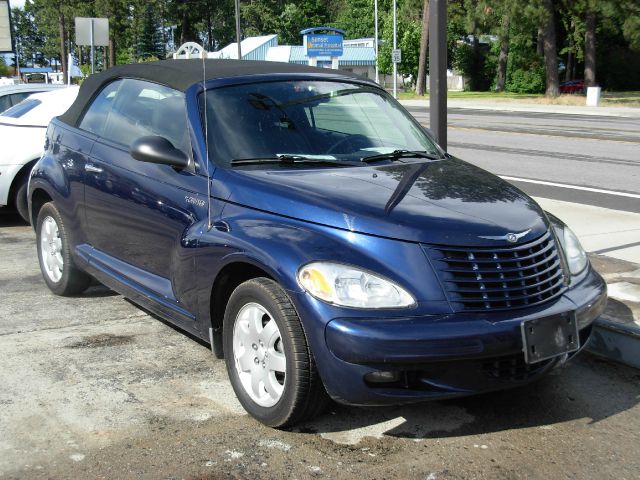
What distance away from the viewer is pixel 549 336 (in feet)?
12.1

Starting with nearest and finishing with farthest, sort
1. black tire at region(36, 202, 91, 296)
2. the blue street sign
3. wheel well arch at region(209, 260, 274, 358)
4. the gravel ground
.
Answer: the gravel ground, wheel well arch at region(209, 260, 274, 358), black tire at region(36, 202, 91, 296), the blue street sign

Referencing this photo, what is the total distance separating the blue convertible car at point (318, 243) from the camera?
354cm

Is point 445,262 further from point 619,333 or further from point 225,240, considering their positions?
point 619,333

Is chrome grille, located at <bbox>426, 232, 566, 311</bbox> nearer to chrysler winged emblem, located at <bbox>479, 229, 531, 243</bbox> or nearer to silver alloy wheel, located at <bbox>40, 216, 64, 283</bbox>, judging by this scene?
chrysler winged emblem, located at <bbox>479, 229, 531, 243</bbox>

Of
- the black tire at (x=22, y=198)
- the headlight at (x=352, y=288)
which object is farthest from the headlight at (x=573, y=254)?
the black tire at (x=22, y=198)

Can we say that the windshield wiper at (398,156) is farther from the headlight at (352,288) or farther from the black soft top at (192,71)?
the headlight at (352,288)

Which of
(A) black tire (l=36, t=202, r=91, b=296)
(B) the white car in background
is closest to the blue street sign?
(B) the white car in background

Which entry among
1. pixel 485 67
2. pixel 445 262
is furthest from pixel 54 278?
pixel 485 67

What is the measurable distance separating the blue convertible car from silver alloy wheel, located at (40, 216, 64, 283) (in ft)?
2.34

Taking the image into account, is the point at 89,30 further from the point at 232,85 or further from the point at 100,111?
the point at 232,85

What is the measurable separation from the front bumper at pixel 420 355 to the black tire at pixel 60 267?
3.03 metres

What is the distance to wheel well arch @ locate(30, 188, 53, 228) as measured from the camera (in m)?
6.37

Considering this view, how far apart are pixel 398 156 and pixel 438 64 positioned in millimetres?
2322

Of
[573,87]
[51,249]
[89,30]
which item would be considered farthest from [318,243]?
[573,87]
